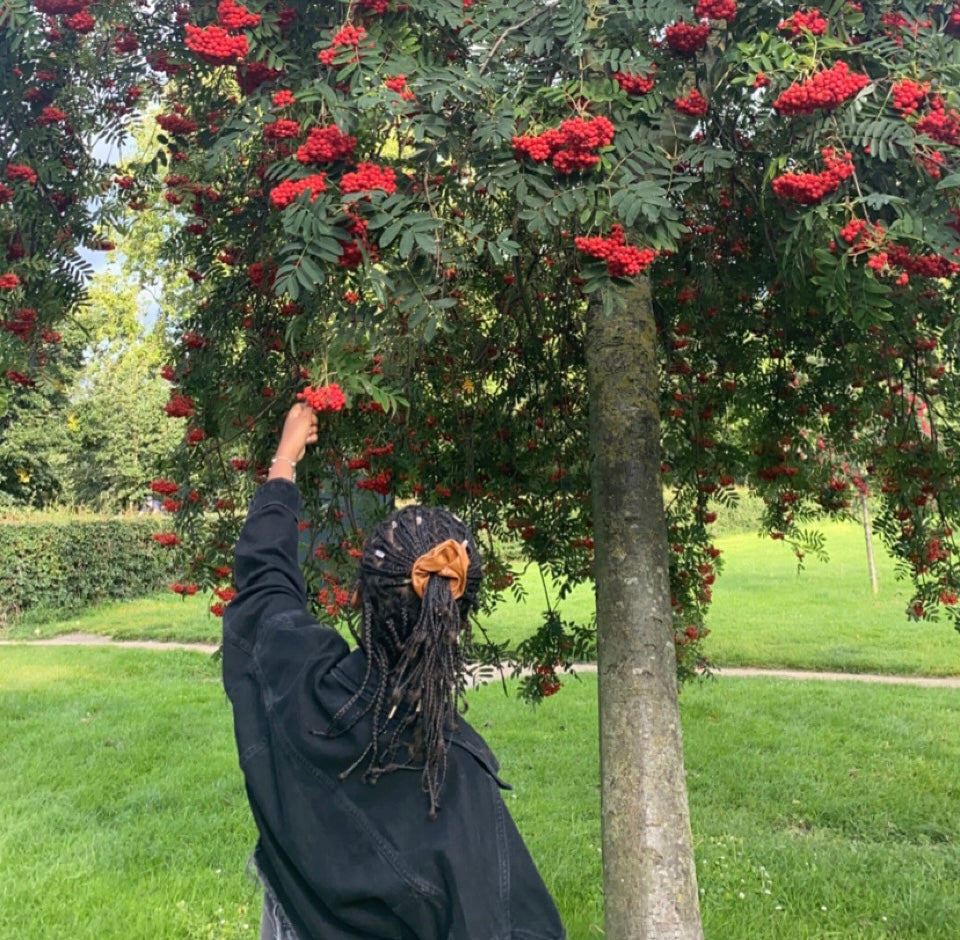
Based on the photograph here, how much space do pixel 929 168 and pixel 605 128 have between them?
0.73 meters

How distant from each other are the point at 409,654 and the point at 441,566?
150mm

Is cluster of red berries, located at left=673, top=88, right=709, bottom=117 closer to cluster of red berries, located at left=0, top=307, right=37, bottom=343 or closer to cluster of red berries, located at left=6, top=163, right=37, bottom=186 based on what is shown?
cluster of red berries, located at left=6, top=163, right=37, bottom=186

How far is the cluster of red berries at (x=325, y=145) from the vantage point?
2.21m

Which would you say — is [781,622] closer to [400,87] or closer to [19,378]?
[19,378]

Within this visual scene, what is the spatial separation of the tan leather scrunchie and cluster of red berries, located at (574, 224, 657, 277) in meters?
0.92

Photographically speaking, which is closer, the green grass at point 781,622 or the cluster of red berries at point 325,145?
the cluster of red berries at point 325,145

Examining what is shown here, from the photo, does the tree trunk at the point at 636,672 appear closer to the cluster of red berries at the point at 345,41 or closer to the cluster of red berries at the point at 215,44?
the cluster of red berries at the point at 345,41

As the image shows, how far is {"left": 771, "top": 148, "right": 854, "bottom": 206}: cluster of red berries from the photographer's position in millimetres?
2111

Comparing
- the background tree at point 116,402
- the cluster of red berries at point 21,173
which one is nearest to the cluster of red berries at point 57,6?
the cluster of red berries at point 21,173

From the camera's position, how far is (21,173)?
2852 millimetres

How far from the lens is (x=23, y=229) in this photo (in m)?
2.97

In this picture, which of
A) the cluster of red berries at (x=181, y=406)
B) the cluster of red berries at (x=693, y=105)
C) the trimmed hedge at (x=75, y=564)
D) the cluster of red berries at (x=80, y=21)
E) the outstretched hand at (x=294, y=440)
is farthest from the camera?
the trimmed hedge at (x=75, y=564)

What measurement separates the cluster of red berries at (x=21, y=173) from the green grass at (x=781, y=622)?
5562 mm

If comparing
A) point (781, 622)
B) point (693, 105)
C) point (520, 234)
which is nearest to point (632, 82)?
point (693, 105)
